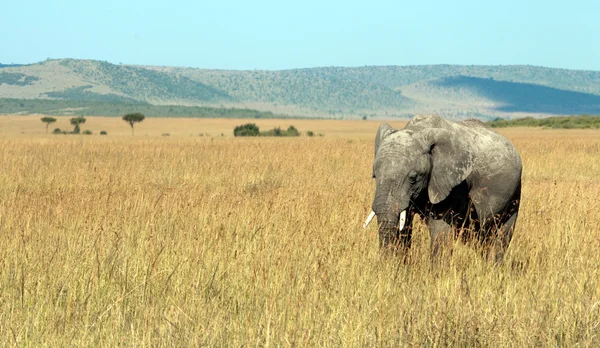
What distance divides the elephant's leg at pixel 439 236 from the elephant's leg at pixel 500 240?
41 centimetres

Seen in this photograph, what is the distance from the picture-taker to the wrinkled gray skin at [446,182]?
254 inches

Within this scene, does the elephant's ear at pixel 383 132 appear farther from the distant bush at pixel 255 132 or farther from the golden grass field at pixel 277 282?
the distant bush at pixel 255 132

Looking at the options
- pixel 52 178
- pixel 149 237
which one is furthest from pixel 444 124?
pixel 52 178

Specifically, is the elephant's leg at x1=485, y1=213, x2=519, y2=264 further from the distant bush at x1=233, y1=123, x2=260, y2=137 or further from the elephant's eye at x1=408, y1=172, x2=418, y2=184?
the distant bush at x1=233, y1=123, x2=260, y2=137

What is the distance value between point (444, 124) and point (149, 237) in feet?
9.57

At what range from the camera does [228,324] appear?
5164 mm

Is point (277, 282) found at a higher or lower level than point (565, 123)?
higher

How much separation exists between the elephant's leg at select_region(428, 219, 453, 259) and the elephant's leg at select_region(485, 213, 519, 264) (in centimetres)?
41

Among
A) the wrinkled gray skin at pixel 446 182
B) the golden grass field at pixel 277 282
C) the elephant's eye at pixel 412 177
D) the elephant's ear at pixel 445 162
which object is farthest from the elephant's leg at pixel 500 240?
the elephant's eye at pixel 412 177

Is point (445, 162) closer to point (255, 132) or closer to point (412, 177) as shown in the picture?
point (412, 177)

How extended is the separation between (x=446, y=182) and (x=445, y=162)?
174 mm

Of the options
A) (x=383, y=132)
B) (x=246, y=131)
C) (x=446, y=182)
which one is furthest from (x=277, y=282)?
(x=246, y=131)

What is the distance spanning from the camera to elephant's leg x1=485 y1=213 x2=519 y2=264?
6927 millimetres

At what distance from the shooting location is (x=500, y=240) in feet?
23.1
